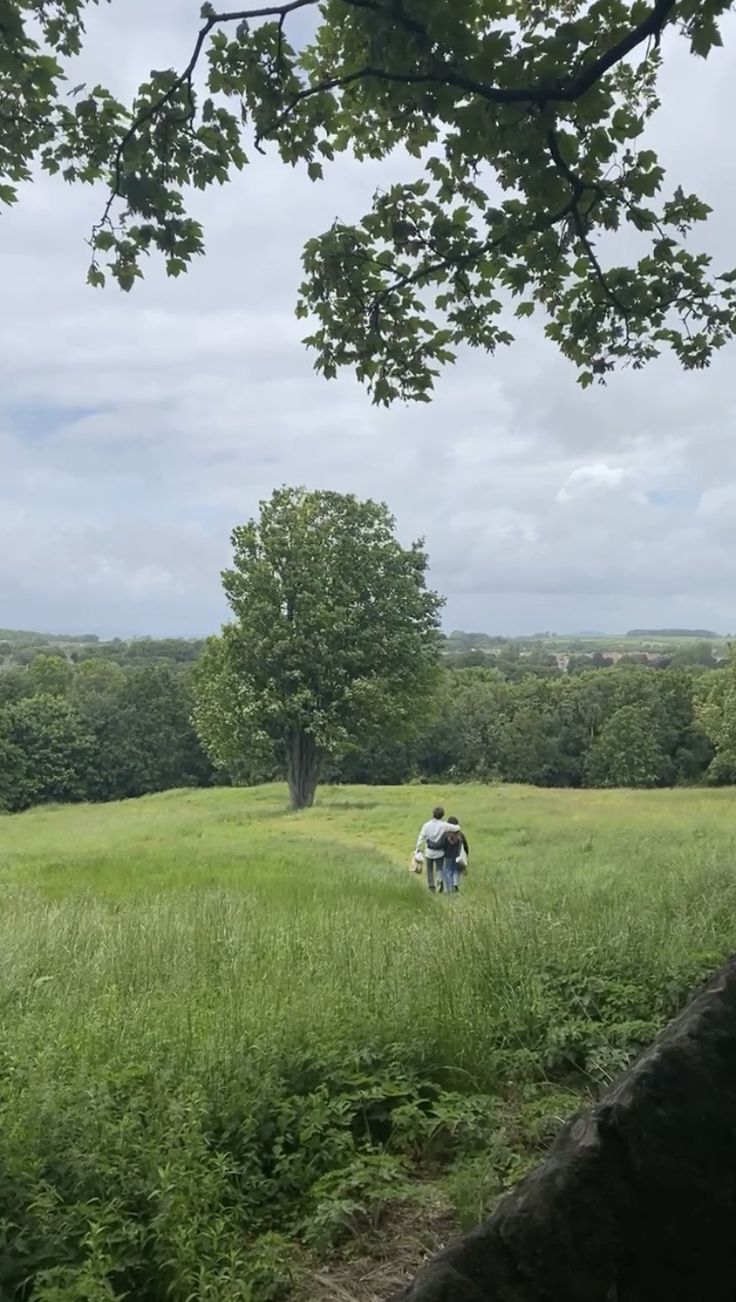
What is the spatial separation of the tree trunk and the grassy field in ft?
90.8

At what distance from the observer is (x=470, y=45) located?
4641 millimetres

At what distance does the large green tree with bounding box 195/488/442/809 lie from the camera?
36.1m

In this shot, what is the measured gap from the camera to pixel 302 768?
37.7 metres

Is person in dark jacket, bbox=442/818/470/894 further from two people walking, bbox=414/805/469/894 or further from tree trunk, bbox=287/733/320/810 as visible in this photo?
tree trunk, bbox=287/733/320/810

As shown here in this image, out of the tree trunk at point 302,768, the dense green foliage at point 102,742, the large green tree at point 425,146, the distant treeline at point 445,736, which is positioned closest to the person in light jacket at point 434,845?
A: the large green tree at point 425,146

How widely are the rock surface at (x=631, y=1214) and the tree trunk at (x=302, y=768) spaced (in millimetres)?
35706

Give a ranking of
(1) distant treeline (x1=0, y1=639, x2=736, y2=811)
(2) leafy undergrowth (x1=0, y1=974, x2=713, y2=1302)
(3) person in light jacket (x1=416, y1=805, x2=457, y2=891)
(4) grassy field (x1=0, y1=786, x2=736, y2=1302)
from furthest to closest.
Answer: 1. (1) distant treeline (x1=0, y1=639, x2=736, y2=811)
2. (3) person in light jacket (x1=416, y1=805, x2=457, y2=891)
3. (4) grassy field (x1=0, y1=786, x2=736, y2=1302)
4. (2) leafy undergrowth (x1=0, y1=974, x2=713, y2=1302)

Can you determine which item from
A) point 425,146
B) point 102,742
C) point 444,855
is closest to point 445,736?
point 102,742

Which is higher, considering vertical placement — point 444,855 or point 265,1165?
point 265,1165

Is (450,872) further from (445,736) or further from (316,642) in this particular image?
(445,736)

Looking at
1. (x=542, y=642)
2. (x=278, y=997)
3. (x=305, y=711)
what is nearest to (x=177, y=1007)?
(x=278, y=997)

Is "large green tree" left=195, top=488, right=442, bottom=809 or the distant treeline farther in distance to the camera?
the distant treeline

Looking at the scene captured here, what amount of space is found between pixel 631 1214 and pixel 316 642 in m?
34.4

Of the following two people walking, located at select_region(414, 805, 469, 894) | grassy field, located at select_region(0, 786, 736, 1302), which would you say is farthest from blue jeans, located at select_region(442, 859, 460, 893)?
grassy field, located at select_region(0, 786, 736, 1302)
